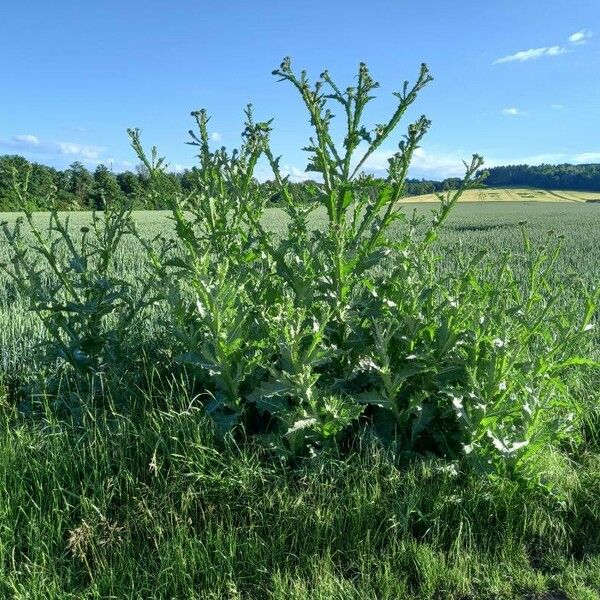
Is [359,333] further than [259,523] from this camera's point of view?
Yes

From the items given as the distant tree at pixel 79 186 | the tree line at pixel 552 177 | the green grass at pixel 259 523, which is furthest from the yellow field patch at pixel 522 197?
the green grass at pixel 259 523

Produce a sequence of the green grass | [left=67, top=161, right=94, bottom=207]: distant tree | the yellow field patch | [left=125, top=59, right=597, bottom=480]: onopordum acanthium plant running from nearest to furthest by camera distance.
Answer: the green grass → [left=125, top=59, right=597, bottom=480]: onopordum acanthium plant → [left=67, top=161, right=94, bottom=207]: distant tree → the yellow field patch

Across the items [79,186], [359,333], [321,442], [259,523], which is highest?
[79,186]

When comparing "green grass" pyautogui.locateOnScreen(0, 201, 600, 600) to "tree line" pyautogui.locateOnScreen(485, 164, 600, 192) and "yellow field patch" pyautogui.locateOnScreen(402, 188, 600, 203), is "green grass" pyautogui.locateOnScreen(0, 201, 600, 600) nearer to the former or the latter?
"yellow field patch" pyautogui.locateOnScreen(402, 188, 600, 203)

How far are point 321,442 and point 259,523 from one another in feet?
1.68

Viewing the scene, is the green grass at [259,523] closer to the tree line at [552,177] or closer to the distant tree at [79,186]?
the distant tree at [79,186]

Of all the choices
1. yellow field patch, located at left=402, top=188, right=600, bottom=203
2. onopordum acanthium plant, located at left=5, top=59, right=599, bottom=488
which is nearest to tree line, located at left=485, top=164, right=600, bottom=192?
yellow field patch, located at left=402, top=188, right=600, bottom=203

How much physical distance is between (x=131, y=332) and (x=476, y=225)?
2500 cm

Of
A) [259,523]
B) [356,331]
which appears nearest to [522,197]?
[356,331]

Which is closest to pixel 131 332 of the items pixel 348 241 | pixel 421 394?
pixel 348 241

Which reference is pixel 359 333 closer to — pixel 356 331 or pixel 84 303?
pixel 356 331

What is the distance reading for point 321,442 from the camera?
3.01m

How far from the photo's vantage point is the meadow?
101 inches

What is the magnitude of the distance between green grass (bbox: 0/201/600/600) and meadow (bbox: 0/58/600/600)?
0.01m
